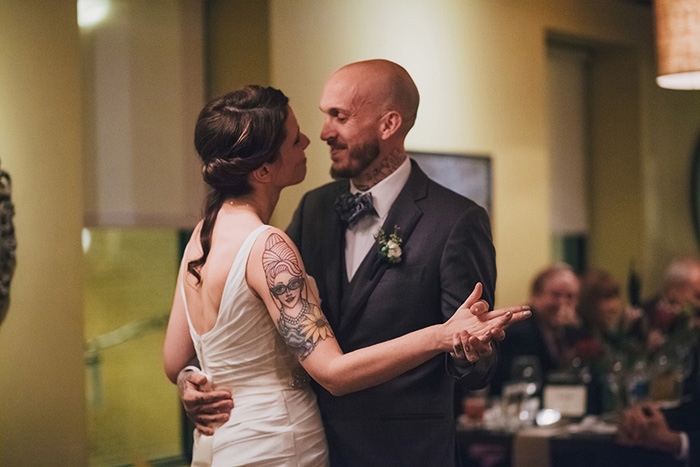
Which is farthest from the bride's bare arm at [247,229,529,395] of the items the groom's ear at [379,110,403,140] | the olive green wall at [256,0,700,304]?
the olive green wall at [256,0,700,304]

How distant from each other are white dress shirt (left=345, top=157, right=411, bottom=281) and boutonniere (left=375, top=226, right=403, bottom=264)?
84 mm

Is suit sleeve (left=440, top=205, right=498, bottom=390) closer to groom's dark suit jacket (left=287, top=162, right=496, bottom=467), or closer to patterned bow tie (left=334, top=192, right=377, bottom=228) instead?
groom's dark suit jacket (left=287, top=162, right=496, bottom=467)

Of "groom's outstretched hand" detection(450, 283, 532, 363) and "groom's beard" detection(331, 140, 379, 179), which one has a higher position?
"groom's beard" detection(331, 140, 379, 179)

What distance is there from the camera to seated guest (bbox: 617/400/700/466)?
380 cm

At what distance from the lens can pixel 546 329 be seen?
5164mm

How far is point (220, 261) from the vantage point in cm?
218

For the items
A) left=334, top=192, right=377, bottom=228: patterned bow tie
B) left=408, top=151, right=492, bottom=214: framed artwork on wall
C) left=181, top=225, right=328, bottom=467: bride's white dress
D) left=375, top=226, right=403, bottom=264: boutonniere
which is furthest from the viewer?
left=408, top=151, right=492, bottom=214: framed artwork on wall

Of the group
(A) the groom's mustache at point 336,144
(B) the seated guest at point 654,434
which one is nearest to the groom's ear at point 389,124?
(A) the groom's mustache at point 336,144

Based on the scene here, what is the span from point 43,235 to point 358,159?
1641mm

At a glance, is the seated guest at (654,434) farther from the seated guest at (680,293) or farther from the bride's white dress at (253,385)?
the bride's white dress at (253,385)

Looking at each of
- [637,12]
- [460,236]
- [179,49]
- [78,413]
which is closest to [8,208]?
[78,413]

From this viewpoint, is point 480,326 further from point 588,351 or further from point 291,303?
point 588,351

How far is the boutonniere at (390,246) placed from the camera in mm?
2404

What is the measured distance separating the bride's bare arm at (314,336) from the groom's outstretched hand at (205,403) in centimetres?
26
